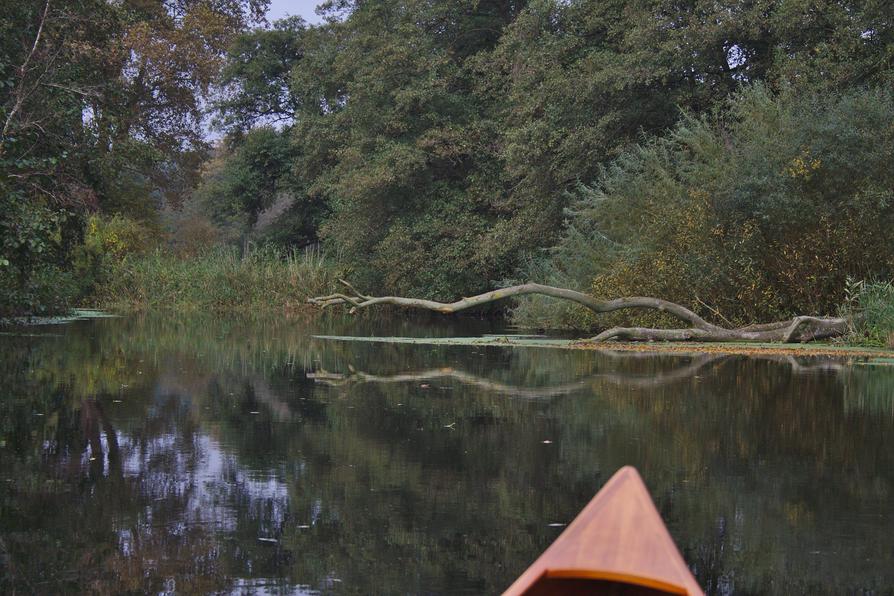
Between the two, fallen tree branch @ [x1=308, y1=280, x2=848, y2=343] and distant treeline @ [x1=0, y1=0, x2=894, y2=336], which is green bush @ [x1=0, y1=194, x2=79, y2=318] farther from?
fallen tree branch @ [x1=308, y1=280, x2=848, y2=343]

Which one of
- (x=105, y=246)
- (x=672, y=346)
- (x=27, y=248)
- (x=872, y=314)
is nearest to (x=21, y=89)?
(x=27, y=248)

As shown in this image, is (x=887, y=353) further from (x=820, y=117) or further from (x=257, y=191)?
(x=257, y=191)

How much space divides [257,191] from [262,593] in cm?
4452

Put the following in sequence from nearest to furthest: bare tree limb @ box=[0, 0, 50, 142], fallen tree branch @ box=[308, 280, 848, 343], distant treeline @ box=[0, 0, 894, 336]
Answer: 1. bare tree limb @ box=[0, 0, 50, 142]
2. fallen tree branch @ box=[308, 280, 848, 343]
3. distant treeline @ box=[0, 0, 894, 336]

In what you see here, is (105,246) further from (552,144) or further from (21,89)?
(21,89)

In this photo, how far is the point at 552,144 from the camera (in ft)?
98.6

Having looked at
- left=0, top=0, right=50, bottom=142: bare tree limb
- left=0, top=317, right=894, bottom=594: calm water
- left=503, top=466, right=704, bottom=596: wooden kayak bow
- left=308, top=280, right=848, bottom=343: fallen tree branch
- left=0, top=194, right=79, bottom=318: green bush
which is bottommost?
left=0, top=317, right=894, bottom=594: calm water

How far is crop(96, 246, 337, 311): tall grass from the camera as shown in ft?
122

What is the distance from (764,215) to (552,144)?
10198mm

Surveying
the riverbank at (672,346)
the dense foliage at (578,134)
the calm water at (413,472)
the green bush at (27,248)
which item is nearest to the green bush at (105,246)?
the dense foliage at (578,134)

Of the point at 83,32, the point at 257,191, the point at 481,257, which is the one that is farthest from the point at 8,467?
the point at 257,191

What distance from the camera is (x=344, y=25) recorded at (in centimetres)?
4109

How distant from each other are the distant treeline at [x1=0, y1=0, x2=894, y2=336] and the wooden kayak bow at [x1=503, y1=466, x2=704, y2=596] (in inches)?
575

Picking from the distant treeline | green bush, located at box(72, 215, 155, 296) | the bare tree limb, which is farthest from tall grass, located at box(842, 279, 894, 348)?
green bush, located at box(72, 215, 155, 296)
